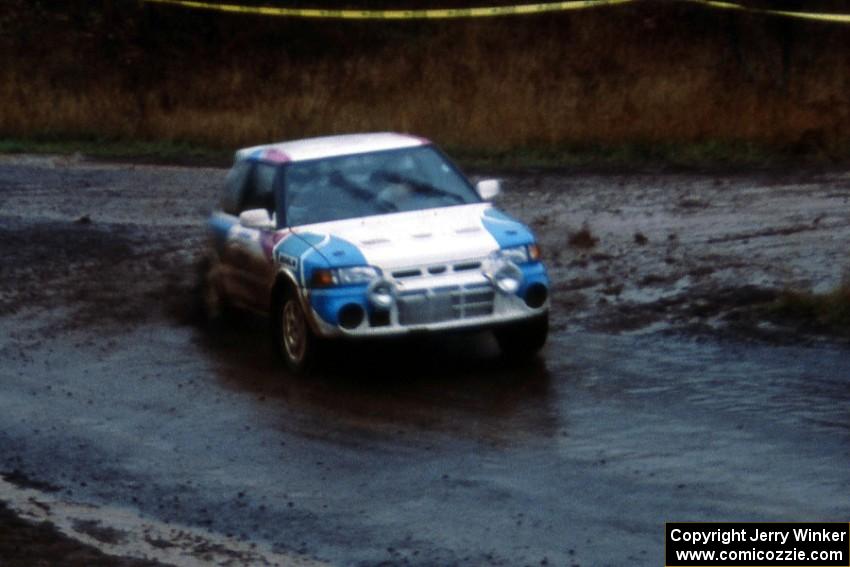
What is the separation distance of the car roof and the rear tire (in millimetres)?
1857

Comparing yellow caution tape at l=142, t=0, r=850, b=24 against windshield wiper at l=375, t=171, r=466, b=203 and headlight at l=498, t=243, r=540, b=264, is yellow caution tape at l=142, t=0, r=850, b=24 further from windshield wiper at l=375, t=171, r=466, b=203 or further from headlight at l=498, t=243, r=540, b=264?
headlight at l=498, t=243, r=540, b=264

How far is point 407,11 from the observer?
125 feet

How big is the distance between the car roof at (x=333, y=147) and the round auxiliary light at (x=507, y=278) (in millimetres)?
1913

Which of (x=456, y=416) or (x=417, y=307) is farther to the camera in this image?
(x=417, y=307)

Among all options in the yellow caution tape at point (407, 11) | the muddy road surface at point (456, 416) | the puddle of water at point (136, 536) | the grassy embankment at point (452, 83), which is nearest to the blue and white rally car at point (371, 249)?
the muddy road surface at point (456, 416)

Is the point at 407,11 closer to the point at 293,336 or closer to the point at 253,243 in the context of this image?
the point at 253,243

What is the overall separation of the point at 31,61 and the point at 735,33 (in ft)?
47.3

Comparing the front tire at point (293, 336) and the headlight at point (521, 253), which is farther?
the front tire at point (293, 336)

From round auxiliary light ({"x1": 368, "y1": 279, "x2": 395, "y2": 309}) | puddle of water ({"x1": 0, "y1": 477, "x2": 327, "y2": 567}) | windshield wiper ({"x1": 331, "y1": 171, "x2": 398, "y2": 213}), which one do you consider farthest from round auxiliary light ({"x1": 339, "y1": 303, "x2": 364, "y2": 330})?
puddle of water ({"x1": 0, "y1": 477, "x2": 327, "y2": 567})

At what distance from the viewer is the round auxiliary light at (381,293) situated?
13.2 metres

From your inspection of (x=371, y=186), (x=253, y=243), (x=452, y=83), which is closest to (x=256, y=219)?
(x=253, y=243)

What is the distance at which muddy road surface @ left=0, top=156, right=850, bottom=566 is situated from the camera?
9.62 metres

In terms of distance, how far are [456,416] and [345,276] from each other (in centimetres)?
156

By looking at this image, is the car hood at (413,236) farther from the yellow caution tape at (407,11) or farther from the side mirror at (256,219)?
the yellow caution tape at (407,11)
